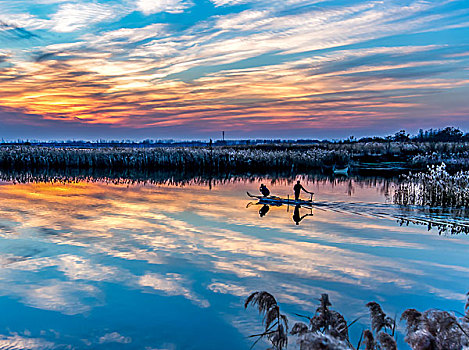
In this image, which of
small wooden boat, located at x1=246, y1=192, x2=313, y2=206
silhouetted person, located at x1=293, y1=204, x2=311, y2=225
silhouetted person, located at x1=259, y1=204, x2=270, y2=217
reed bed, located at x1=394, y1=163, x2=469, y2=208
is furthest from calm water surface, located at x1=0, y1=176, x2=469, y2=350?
reed bed, located at x1=394, y1=163, x2=469, y2=208

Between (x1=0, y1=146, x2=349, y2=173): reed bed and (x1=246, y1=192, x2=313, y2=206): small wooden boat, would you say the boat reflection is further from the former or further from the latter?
(x1=0, y1=146, x2=349, y2=173): reed bed

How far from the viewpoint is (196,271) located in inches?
395

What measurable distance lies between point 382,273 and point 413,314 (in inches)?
230

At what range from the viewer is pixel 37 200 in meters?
21.6

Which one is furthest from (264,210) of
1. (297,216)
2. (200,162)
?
(200,162)

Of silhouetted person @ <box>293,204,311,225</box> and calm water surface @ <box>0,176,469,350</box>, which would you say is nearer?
calm water surface @ <box>0,176,469,350</box>

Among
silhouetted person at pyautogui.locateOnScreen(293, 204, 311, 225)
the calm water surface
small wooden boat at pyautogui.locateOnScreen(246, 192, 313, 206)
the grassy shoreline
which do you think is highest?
the grassy shoreline

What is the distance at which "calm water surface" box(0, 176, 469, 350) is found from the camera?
287 inches

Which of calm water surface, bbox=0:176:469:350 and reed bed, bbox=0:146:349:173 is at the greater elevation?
reed bed, bbox=0:146:349:173

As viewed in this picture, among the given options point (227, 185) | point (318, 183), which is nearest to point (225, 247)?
point (227, 185)

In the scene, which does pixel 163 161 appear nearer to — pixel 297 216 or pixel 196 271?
pixel 297 216

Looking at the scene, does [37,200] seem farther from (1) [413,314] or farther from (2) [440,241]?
(1) [413,314]

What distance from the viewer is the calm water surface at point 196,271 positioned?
7.30m

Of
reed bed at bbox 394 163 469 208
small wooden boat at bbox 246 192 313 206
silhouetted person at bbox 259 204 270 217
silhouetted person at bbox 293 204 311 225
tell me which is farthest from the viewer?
small wooden boat at bbox 246 192 313 206
